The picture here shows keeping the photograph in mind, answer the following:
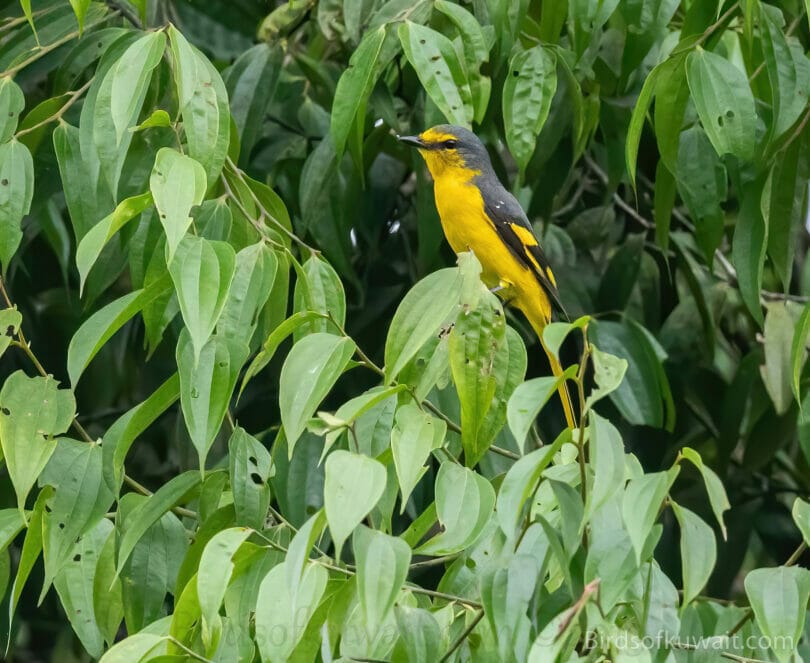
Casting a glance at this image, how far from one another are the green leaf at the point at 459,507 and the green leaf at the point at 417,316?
7.2 inches

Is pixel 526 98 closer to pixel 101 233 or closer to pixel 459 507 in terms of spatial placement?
pixel 101 233

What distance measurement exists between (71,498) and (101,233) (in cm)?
51

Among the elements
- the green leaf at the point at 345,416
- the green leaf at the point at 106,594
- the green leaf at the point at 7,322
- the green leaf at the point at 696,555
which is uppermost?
the green leaf at the point at 7,322

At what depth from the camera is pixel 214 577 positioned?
5.68 ft

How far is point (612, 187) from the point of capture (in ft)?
12.3

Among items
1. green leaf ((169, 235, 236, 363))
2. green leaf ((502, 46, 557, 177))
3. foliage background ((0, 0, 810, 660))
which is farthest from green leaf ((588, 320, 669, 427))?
green leaf ((169, 235, 236, 363))

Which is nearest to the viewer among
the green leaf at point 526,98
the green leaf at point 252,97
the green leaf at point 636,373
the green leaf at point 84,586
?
the green leaf at point 84,586

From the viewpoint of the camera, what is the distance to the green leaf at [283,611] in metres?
1.69

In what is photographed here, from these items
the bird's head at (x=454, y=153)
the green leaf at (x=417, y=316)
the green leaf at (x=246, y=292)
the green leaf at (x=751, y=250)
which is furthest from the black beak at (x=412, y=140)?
the green leaf at (x=417, y=316)

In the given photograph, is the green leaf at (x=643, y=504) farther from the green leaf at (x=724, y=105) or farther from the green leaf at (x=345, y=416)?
the green leaf at (x=724, y=105)

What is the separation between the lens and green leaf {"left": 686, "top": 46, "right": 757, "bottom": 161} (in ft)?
8.18

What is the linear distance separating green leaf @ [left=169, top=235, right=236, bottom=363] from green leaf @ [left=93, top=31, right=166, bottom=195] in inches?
8.9

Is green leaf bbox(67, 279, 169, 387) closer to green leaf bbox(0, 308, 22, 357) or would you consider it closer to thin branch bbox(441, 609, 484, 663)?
green leaf bbox(0, 308, 22, 357)

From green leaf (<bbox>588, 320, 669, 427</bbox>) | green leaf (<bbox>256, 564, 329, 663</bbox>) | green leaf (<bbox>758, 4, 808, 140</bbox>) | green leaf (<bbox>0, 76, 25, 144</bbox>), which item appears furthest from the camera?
green leaf (<bbox>588, 320, 669, 427</bbox>)
